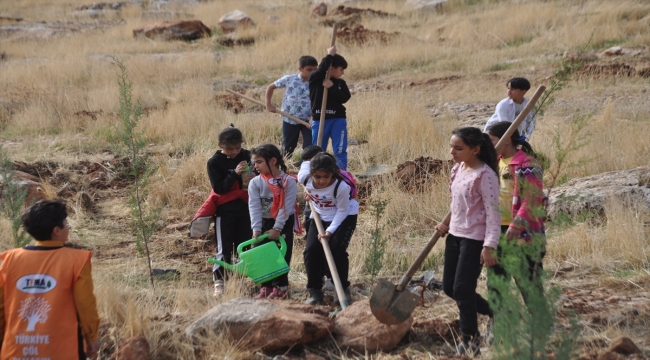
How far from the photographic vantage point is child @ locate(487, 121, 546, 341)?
3906 millimetres

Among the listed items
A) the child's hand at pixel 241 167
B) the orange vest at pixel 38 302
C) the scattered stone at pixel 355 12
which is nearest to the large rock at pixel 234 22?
the scattered stone at pixel 355 12

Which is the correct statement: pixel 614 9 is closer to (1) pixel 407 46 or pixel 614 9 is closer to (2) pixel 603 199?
(1) pixel 407 46

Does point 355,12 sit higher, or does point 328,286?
point 355,12

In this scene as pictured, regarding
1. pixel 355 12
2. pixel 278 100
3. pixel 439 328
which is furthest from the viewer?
pixel 355 12

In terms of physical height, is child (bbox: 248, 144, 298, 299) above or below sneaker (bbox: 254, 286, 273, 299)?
above

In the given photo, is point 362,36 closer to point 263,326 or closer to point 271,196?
point 271,196

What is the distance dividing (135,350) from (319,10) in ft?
71.8

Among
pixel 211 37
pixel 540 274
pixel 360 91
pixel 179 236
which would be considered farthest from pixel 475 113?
pixel 211 37

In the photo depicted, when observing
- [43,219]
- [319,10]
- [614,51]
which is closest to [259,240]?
[43,219]

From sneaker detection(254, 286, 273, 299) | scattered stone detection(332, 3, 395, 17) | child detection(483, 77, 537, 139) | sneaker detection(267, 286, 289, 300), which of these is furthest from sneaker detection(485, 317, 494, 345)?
scattered stone detection(332, 3, 395, 17)

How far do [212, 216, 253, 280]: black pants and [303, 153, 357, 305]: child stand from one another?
0.76 meters

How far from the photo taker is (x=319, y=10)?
81.6ft

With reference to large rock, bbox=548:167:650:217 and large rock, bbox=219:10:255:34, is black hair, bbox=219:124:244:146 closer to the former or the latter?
large rock, bbox=548:167:650:217

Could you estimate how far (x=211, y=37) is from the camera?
21.8 meters
